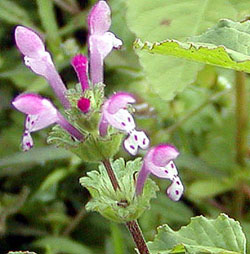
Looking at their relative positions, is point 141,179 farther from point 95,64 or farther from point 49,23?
point 49,23

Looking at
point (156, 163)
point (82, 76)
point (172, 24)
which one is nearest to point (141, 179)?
point (156, 163)

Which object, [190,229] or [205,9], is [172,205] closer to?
[205,9]

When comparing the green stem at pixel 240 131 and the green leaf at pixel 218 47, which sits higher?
the green stem at pixel 240 131

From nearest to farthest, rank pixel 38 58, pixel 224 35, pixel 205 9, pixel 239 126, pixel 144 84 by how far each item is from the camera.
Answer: pixel 224 35 < pixel 38 58 < pixel 205 9 < pixel 239 126 < pixel 144 84

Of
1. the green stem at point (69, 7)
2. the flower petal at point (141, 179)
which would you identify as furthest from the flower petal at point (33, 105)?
the green stem at point (69, 7)

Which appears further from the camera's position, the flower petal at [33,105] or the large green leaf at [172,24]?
the large green leaf at [172,24]

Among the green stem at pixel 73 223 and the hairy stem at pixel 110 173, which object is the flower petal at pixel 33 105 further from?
the green stem at pixel 73 223

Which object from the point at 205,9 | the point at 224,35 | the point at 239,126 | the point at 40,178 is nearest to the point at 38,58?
the point at 224,35
